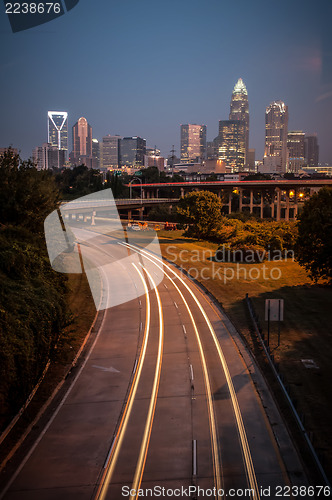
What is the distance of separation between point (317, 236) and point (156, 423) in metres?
23.6

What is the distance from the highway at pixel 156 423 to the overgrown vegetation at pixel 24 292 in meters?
2.25

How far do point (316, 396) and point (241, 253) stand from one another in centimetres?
3952

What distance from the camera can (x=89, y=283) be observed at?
4316 centimetres

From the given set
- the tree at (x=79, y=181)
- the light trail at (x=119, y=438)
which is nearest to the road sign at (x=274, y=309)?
the light trail at (x=119, y=438)

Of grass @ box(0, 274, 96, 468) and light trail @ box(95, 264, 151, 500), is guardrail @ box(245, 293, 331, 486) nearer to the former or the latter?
light trail @ box(95, 264, 151, 500)

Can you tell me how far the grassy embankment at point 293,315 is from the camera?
18.1 metres

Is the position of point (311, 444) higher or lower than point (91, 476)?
higher

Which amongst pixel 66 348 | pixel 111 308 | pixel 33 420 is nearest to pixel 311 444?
pixel 33 420

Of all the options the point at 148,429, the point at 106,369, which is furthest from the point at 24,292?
the point at 148,429

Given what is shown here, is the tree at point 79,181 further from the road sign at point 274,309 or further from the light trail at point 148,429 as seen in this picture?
the road sign at point 274,309

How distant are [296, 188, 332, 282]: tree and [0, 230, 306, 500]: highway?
32.8 ft

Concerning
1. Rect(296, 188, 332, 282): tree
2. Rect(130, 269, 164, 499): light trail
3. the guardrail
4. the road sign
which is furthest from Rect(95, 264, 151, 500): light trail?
Rect(296, 188, 332, 282): tree

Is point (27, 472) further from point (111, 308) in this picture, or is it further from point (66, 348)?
point (111, 308)

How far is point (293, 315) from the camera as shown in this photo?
3212 cm
